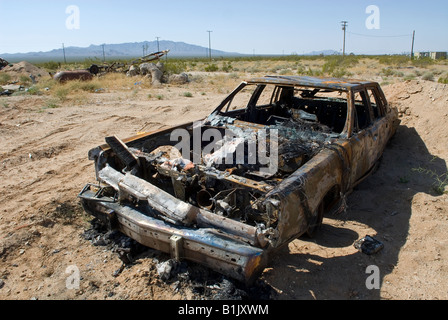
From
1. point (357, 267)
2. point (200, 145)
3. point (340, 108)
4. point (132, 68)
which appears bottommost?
point (357, 267)

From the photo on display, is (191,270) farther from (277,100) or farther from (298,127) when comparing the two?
(277,100)

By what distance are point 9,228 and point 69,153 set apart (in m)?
3.16

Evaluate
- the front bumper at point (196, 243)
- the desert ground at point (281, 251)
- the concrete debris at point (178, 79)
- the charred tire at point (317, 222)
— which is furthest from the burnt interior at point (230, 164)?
the concrete debris at point (178, 79)

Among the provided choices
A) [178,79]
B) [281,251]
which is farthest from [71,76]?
[281,251]

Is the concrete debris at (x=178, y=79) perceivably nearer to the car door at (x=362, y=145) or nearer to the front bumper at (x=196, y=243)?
the car door at (x=362, y=145)

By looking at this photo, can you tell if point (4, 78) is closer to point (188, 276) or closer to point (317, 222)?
point (188, 276)

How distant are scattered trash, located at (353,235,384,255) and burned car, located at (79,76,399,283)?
0.46 m

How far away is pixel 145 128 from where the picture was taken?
8711 millimetres

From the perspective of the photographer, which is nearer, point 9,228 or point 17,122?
point 9,228

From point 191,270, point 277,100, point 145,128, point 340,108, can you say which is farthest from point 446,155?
Result: point 145,128

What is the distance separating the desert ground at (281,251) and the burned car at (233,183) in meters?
0.31

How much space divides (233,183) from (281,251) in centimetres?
98

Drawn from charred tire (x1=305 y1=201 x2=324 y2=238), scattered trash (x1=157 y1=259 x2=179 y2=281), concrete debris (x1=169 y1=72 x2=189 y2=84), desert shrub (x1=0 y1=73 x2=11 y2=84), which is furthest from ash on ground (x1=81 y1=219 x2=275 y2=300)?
desert shrub (x1=0 y1=73 x2=11 y2=84)

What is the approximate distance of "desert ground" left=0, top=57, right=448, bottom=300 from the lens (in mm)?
2986
